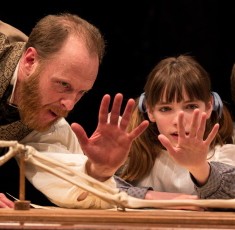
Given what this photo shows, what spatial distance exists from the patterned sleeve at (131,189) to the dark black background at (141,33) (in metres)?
0.91

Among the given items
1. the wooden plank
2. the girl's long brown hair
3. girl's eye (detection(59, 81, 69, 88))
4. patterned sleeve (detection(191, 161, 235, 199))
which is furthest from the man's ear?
the wooden plank

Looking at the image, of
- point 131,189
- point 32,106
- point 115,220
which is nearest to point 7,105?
point 32,106

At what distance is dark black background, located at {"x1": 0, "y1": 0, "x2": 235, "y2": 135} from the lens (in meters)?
3.33

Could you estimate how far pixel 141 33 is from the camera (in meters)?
3.34

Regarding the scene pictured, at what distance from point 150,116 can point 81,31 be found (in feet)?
1.35

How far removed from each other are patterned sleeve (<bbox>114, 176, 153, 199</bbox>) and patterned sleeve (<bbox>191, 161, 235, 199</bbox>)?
24cm

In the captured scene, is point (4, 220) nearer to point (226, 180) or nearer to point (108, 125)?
point (108, 125)

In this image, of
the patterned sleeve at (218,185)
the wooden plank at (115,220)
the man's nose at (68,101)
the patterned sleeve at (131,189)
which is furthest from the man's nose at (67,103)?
the wooden plank at (115,220)

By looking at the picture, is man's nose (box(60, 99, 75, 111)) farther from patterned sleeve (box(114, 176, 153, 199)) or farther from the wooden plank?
the wooden plank

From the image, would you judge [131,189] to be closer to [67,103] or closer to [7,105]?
[67,103]

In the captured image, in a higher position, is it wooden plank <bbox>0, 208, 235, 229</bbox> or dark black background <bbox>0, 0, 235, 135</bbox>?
dark black background <bbox>0, 0, 235, 135</bbox>

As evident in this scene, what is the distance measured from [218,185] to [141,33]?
1382 millimetres

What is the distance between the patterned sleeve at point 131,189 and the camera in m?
2.30

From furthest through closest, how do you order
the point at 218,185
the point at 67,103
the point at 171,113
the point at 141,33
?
the point at 141,33 < the point at 171,113 < the point at 67,103 < the point at 218,185
